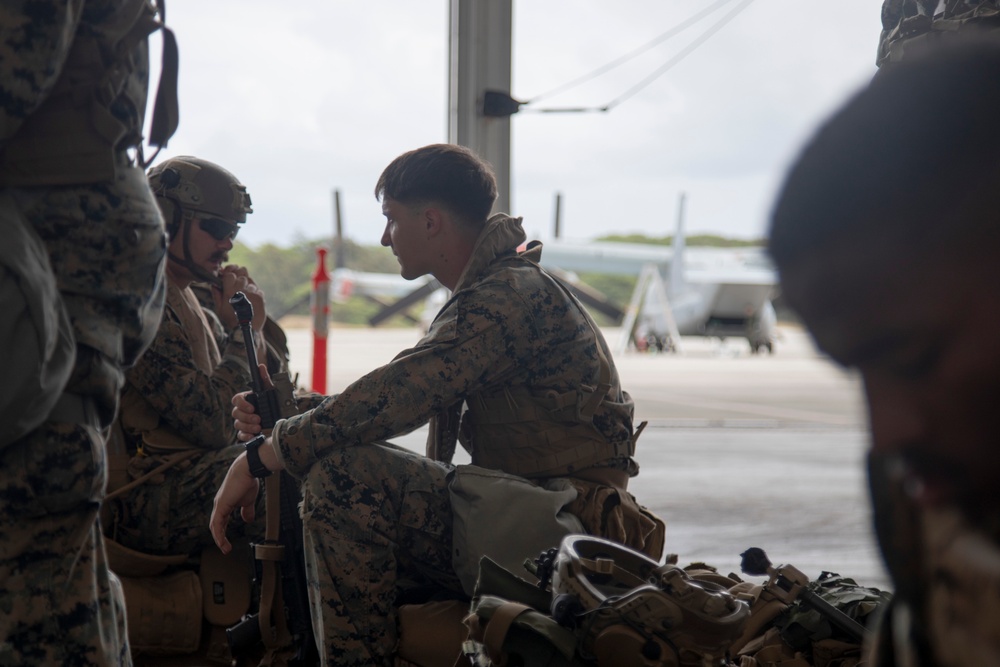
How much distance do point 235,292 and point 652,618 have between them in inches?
64.3

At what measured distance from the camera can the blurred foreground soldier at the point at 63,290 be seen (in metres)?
1.30

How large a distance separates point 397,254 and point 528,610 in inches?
43.9

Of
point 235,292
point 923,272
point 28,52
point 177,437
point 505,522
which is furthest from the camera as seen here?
point 235,292

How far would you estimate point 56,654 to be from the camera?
138cm

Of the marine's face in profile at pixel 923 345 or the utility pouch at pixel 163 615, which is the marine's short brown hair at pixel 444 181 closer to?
the utility pouch at pixel 163 615

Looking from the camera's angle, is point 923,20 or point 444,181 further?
point 444,181

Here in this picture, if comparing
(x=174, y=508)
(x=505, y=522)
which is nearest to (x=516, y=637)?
(x=505, y=522)

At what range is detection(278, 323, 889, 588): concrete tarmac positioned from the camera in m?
3.86

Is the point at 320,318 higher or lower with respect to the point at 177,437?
lower

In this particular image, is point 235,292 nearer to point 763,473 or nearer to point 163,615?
point 163,615

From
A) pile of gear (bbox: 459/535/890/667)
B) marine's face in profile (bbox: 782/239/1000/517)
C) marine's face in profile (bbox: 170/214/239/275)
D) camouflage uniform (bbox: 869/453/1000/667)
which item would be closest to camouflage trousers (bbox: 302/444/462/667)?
pile of gear (bbox: 459/535/890/667)

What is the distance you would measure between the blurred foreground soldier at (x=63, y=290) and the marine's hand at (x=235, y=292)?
137 centimetres

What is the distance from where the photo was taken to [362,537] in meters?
2.26

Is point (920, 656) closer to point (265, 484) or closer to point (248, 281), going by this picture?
point (265, 484)
